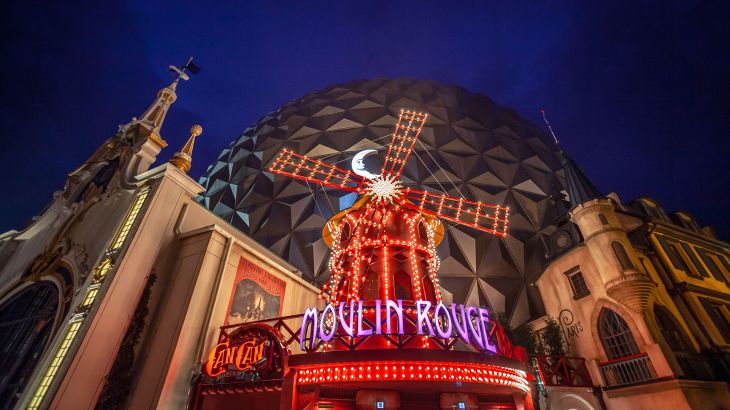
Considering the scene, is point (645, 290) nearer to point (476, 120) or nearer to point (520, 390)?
point (520, 390)

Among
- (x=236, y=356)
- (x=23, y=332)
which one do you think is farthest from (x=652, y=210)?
(x=23, y=332)

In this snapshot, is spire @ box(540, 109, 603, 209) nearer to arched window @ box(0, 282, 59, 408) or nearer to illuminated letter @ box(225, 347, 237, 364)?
illuminated letter @ box(225, 347, 237, 364)

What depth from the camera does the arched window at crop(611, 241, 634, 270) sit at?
16.5 meters

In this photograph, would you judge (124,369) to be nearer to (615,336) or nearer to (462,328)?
(462,328)

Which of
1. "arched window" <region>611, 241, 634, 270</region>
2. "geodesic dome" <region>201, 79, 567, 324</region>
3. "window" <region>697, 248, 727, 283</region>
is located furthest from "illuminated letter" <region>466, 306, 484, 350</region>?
"window" <region>697, 248, 727, 283</region>

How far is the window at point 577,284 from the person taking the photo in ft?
60.6

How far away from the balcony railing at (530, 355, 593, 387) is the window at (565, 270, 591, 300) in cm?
325

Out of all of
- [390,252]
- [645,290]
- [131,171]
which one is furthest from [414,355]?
[131,171]

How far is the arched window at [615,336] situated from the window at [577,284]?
4.42ft

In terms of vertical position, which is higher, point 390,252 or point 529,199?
point 529,199

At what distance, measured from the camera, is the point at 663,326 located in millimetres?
16391

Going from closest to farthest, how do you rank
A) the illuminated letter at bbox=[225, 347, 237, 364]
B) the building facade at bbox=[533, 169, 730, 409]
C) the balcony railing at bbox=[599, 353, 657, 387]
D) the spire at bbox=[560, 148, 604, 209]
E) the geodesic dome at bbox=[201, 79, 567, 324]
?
the illuminated letter at bbox=[225, 347, 237, 364]
the building facade at bbox=[533, 169, 730, 409]
the balcony railing at bbox=[599, 353, 657, 387]
the spire at bbox=[560, 148, 604, 209]
the geodesic dome at bbox=[201, 79, 567, 324]

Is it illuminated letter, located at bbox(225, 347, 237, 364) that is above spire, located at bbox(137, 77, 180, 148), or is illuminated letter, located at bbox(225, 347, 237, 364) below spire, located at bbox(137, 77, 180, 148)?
below

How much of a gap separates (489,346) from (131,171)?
17.3 meters
